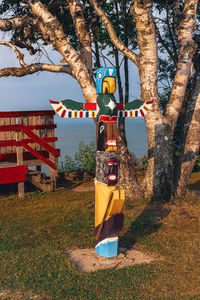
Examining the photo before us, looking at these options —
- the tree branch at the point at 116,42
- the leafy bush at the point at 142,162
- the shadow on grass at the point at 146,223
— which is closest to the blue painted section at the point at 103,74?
the shadow on grass at the point at 146,223

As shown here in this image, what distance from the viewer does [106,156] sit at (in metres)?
6.75

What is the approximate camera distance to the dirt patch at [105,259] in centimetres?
674

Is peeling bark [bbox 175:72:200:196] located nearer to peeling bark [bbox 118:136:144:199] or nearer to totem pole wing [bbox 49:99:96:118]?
Answer: peeling bark [bbox 118:136:144:199]

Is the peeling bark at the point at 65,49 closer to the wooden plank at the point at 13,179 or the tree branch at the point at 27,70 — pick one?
the tree branch at the point at 27,70

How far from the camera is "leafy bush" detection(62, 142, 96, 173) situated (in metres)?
16.8

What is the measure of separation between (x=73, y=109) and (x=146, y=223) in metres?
3.67

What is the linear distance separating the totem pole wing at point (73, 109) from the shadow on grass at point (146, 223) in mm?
2806

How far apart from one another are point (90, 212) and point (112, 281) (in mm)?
4116

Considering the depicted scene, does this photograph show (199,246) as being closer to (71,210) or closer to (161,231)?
(161,231)

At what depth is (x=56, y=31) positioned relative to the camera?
36.4ft

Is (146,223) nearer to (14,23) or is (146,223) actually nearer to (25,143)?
(25,143)

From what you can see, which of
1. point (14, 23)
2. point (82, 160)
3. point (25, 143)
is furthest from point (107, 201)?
point (82, 160)

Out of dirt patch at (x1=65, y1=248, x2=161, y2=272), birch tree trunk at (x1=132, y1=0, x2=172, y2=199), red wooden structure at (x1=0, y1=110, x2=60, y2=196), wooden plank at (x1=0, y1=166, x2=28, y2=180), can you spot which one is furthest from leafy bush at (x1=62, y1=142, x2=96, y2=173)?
dirt patch at (x1=65, y1=248, x2=161, y2=272)

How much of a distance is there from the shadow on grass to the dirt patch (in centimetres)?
45
